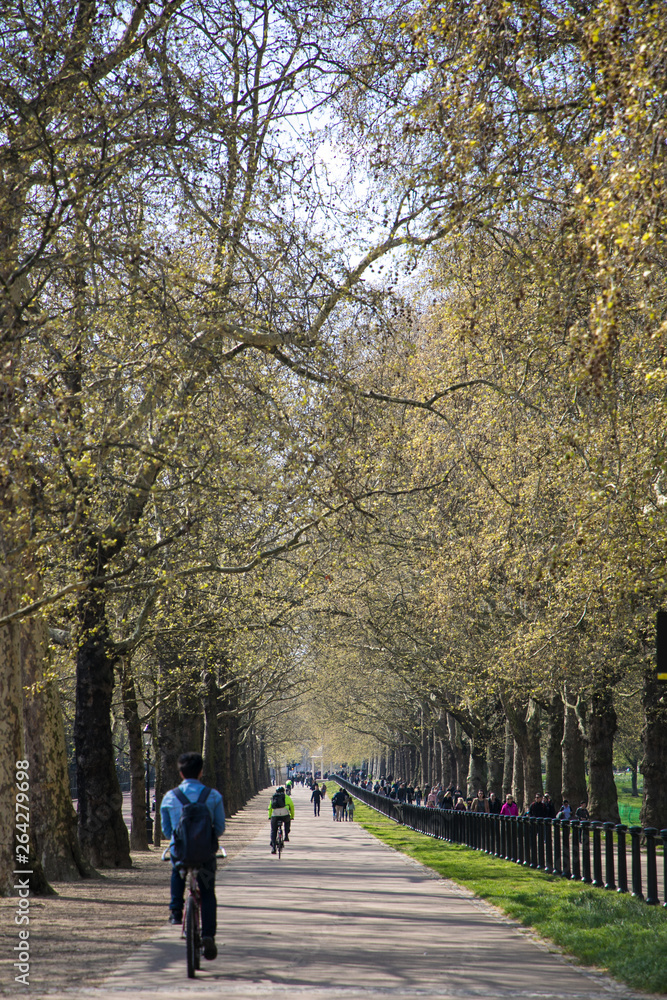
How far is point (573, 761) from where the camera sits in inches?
1289

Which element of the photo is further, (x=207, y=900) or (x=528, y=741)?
(x=528, y=741)

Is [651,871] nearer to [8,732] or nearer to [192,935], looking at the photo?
[192,935]

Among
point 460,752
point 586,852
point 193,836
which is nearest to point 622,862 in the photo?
point 586,852

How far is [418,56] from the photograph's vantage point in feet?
36.7

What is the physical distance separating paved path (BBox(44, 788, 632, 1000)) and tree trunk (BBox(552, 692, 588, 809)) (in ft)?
49.5

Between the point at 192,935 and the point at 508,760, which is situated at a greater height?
the point at 192,935

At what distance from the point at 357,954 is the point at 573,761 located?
24.2 metres

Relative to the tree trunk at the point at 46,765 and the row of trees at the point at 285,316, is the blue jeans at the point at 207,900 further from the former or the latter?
the tree trunk at the point at 46,765

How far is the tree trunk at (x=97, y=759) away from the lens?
770 inches

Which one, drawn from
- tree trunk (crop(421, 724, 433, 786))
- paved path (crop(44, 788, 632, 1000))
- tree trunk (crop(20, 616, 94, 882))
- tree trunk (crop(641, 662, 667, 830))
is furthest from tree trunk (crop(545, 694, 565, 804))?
tree trunk (crop(421, 724, 433, 786))

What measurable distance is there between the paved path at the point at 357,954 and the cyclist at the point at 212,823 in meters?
0.35

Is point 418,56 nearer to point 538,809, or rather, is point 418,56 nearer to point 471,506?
point 471,506

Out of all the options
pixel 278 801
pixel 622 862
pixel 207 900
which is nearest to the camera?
pixel 207 900

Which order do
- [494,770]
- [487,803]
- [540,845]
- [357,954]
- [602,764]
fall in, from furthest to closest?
[494,770], [487,803], [602,764], [540,845], [357,954]
